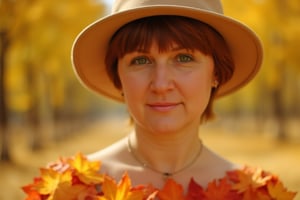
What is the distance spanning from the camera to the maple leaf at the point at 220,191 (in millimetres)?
2240

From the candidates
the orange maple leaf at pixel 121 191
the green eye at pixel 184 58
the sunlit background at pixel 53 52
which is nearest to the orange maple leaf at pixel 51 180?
the orange maple leaf at pixel 121 191

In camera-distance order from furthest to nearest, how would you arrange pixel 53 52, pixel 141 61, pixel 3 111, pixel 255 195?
pixel 53 52
pixel 3 111
pixel 255 195
pixel 141 61

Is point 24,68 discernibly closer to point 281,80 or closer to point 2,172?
point 2,172

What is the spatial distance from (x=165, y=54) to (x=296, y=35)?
1132 centimetres

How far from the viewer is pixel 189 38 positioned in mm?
2066

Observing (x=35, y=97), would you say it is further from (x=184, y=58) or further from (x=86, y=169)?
(x=184, y=58)

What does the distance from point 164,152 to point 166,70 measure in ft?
1.30

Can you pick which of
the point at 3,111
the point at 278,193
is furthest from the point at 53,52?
the point at 278,193

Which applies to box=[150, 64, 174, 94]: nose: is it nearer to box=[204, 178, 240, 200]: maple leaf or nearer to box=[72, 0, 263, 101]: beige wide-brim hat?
box=[72, 0, 263, 101]: beige wide-brim hat

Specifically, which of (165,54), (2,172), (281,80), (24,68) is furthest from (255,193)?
(281,80)

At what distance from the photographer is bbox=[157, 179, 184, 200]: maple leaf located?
217cm

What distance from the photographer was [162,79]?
2006 millimetres

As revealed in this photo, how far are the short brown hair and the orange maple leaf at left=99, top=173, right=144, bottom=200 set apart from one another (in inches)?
18.8

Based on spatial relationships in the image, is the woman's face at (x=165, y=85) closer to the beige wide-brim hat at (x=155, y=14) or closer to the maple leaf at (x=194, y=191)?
the beige wide-brim hat at (x=155, y=14)
